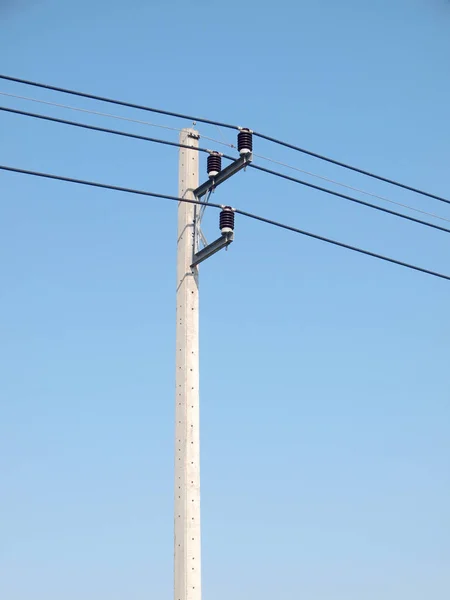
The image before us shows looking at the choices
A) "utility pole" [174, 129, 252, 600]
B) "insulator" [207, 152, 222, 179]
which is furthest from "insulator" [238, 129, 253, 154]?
"insulator" [207, 152, 222, 179]

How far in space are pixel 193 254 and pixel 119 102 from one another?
103 inches

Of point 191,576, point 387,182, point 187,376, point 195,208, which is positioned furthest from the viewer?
point 387,182

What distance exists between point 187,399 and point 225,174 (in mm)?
3660

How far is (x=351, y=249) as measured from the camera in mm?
16891

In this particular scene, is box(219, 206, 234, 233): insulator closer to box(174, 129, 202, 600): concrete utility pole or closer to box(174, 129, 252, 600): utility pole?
box(174, 129, 252, 600): utility pole

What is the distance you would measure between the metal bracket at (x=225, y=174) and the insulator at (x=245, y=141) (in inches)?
3.3

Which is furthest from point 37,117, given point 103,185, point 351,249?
point 351,249

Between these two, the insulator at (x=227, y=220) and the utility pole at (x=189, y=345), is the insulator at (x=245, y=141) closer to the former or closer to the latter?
the utility pole at (x=189, y=345)

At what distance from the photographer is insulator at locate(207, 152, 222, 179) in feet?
53.4

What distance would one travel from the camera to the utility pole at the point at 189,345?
14.5 metres

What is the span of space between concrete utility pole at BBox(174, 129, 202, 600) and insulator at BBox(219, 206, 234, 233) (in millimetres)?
575

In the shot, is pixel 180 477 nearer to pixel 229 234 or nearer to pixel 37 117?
pixel 229 234

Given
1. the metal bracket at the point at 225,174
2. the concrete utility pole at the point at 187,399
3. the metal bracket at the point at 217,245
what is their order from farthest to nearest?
1. the metal bracket at the point at 225,174
2. the metal bracket at the point at 217,245
3. the concrete utility pole at the point at 187,399

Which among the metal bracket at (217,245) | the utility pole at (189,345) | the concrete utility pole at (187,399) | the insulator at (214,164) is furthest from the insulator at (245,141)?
the metal bracket at (217,245)
